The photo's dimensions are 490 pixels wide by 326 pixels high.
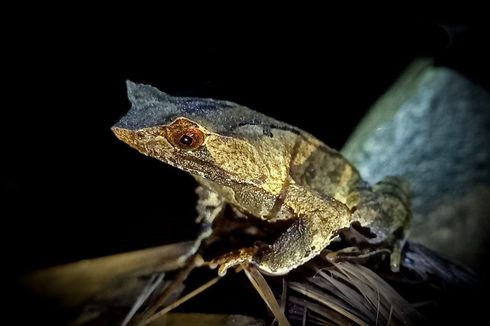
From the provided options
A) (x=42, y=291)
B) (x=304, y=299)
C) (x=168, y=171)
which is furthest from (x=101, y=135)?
(x=304, y=299)

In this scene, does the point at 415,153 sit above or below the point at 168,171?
below

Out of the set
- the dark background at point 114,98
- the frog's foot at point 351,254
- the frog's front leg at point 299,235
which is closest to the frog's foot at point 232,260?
the frog's front leg at point 299,235

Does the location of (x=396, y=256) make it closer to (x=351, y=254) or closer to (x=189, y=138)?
(x=351, y=254)

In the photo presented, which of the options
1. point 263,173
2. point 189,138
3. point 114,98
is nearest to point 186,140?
point 189,138

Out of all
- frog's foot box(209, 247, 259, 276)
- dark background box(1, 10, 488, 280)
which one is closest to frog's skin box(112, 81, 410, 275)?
frog's foot box(209, 247, 259, 276)

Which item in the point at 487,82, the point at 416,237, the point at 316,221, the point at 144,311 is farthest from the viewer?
the point at 487,82

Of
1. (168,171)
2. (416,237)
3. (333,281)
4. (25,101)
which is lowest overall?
(333,281)

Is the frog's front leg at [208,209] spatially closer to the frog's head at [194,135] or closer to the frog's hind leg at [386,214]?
the frog's head at [194,135]

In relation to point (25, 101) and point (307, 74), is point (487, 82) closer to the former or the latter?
point (307, 74)

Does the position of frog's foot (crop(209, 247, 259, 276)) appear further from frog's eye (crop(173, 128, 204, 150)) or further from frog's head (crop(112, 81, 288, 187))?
frog's eye (crop(173, 128, 204, 150))
